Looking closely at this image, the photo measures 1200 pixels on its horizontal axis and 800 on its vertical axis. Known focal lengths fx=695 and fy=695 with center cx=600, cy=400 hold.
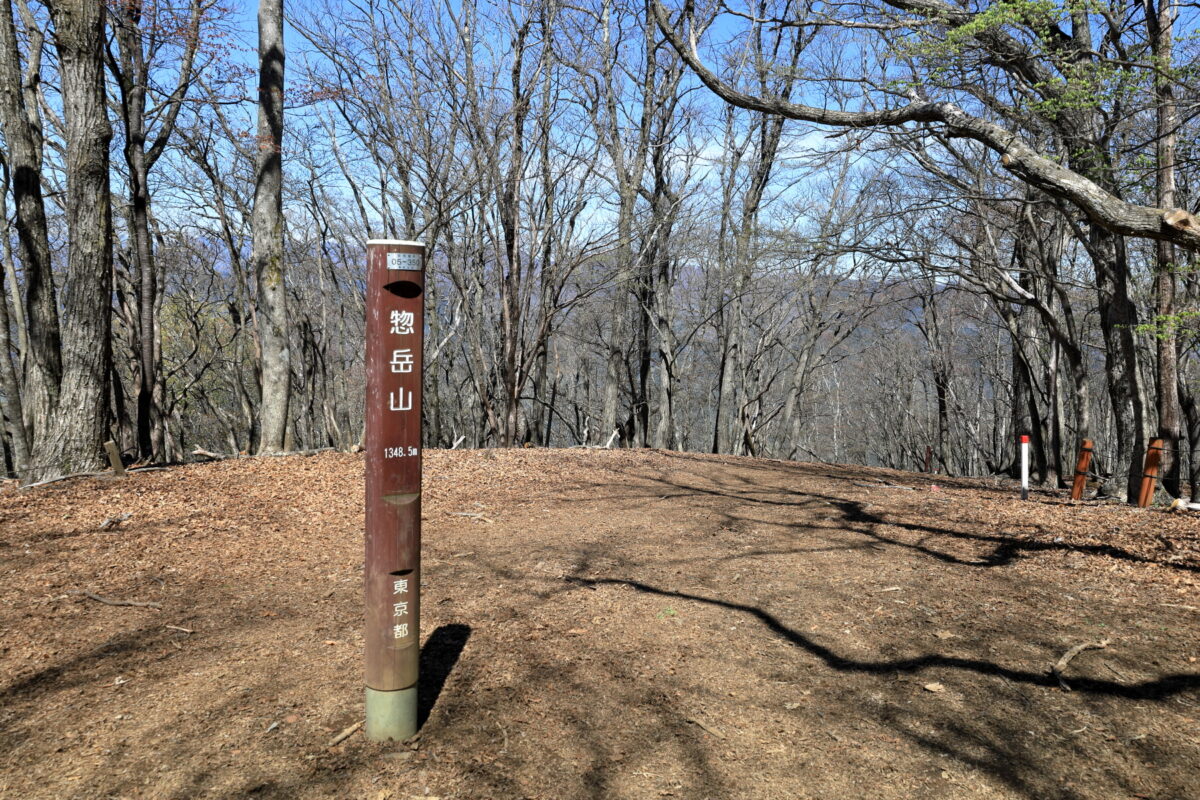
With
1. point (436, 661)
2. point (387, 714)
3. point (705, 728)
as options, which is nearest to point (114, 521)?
point (436, 661)

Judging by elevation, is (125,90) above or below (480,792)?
above

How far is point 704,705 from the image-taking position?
3088 mm

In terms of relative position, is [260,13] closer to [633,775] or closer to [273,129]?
[273,129]

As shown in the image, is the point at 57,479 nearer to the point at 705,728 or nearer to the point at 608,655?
the point at 608,655

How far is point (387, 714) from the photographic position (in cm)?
269

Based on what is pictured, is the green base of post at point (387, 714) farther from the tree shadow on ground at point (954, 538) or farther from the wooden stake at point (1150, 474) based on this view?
the wooden stake at point (1150, 474)

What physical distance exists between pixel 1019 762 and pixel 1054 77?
7.08 meters

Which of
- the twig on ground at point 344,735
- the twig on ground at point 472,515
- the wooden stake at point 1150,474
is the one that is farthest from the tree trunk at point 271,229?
the wooden stake at point 1150,474

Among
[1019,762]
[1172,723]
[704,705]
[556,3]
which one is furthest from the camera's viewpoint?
[556,3]

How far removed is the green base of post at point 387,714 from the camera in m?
2.68

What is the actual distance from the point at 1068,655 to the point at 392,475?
3.34m

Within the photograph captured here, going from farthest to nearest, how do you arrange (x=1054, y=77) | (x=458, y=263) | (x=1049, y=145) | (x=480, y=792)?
(x=458, y=263)
(x=1049, y=145)
(x=1054, y=77)
(x=480, y=792)

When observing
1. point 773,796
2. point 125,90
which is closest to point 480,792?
point 773,796

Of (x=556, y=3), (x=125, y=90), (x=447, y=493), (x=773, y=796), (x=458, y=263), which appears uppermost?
(x=556, y=3)
